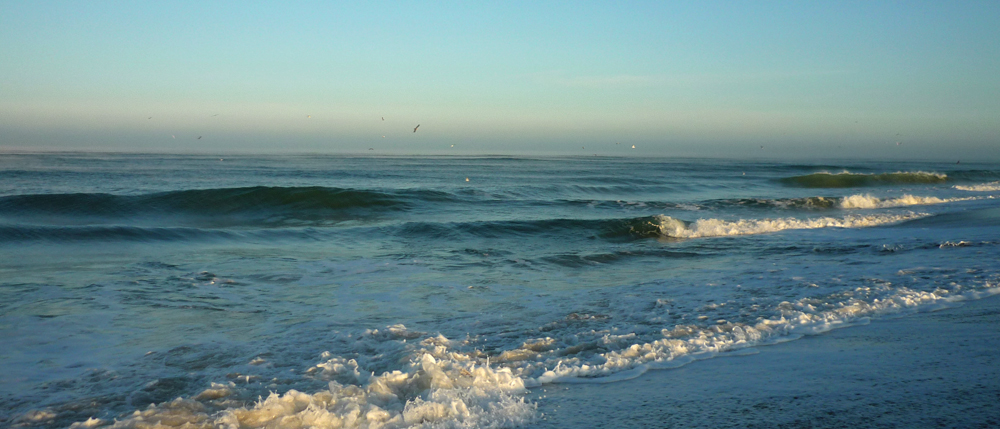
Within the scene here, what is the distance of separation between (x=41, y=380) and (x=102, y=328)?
153 centimetres

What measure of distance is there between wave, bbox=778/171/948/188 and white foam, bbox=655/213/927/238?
1935cm

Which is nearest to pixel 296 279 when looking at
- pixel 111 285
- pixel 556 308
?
pixel 111 285

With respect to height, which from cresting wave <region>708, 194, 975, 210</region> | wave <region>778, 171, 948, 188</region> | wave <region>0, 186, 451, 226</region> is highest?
wave <region>778, 171, 948, 188</region>

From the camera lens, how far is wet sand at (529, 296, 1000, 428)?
376 centimetres

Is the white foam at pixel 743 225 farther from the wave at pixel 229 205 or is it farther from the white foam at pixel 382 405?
the white foam at pixel 382 405

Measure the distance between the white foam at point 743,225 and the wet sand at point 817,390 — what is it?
940 centimetres

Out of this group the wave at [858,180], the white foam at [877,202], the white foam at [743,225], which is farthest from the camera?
the wave at [858,180]

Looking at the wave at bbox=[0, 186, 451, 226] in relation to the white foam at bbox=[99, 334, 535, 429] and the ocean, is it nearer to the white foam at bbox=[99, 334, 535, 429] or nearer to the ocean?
the ocean

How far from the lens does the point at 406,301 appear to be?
7559 millimetres

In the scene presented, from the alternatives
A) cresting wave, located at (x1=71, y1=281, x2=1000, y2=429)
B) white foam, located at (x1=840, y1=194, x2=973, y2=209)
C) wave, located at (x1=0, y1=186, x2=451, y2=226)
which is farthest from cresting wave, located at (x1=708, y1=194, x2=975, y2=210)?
cresting wave, located at (x1=71, y1=281, x2=1000, y2=429)

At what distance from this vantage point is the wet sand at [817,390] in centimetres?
376

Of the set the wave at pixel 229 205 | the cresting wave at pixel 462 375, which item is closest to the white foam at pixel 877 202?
the wave at pixel 229 205

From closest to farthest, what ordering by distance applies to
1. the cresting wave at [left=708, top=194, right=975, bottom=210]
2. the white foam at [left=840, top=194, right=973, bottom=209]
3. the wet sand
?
the wet sand < the cresting wave at [left=708, top=194, right=975, bottom=210] < the white foam at [left=840, top=194, right=973, bottom=209]

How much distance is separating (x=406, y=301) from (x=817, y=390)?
4.58m
